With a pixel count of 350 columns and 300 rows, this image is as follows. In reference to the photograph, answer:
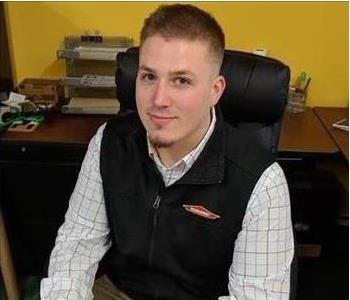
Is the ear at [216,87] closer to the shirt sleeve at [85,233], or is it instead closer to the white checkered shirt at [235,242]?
the white checkered shirt at [235,242]

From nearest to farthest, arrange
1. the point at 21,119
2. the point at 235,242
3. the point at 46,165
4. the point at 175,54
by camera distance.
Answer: the point at 175,54
the point at 235,242
the point at 46,165
the point at 21,119

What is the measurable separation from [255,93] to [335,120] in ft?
2.87

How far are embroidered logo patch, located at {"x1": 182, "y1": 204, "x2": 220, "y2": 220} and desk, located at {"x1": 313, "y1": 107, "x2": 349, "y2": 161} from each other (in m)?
0.65

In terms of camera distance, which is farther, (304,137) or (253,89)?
(304,137)

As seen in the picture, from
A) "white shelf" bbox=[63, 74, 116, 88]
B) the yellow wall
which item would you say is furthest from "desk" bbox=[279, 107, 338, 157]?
"white shelf" bbox=[63, 74, 116, 88]

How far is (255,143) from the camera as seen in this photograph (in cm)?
115

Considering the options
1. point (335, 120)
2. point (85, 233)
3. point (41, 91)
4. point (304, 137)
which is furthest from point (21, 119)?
point (335, 120)

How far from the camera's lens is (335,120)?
189 centimetres

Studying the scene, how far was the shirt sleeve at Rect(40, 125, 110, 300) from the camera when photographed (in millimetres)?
1136

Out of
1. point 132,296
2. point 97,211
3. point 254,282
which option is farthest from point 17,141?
point 254,282

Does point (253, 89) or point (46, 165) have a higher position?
point (253, 89)

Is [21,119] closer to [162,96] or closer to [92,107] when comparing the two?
[92,107]

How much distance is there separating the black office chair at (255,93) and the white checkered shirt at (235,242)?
138 millimetres

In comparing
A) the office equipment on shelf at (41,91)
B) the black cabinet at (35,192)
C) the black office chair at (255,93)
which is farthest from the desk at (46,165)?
the black office chair at (255,93)
